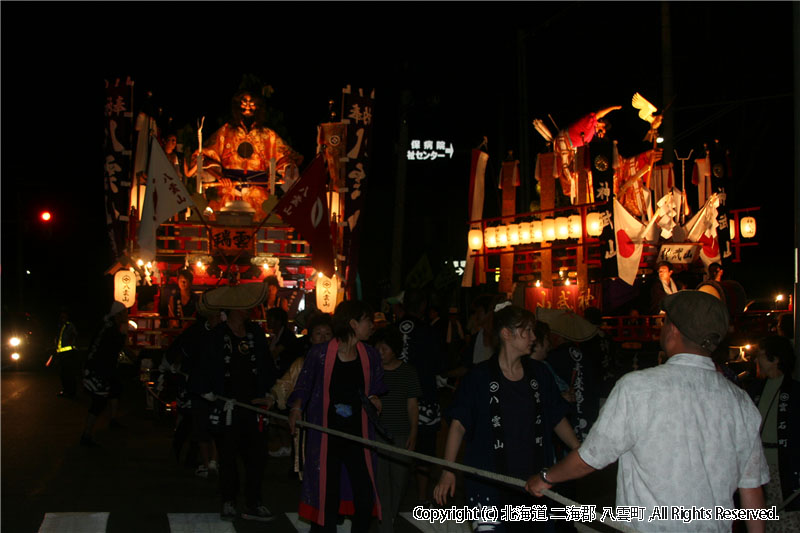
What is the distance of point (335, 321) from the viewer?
6.88 m

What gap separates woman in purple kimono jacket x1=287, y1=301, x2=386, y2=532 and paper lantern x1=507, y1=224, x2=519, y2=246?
48.4 ft

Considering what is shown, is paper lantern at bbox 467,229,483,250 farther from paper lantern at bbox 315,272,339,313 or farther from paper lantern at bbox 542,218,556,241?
paper lantern at bbox 315,272,339,313

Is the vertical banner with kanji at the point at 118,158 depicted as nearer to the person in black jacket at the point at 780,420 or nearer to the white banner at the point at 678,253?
the white banner at the point at 678,253

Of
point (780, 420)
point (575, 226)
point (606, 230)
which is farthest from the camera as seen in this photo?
point (575, 226)

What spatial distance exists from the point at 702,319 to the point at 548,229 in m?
16.9

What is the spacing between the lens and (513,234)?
70.2 ft

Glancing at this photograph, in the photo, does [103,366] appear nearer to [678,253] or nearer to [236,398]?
[236,398]

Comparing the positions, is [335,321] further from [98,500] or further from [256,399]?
[98,500]

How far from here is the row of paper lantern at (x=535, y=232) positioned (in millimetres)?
19344

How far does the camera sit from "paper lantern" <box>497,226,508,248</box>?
2175cm

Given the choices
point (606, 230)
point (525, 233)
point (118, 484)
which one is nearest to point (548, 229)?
point (525, 233)

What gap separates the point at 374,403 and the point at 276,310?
4516mm

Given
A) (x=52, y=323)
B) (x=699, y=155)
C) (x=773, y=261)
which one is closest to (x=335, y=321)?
(x=699, y=155)

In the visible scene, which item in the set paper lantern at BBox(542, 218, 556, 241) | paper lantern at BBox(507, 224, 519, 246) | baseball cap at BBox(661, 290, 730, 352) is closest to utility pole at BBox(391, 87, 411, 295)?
paper lantern at BBox(507, 224, 519, 246)
